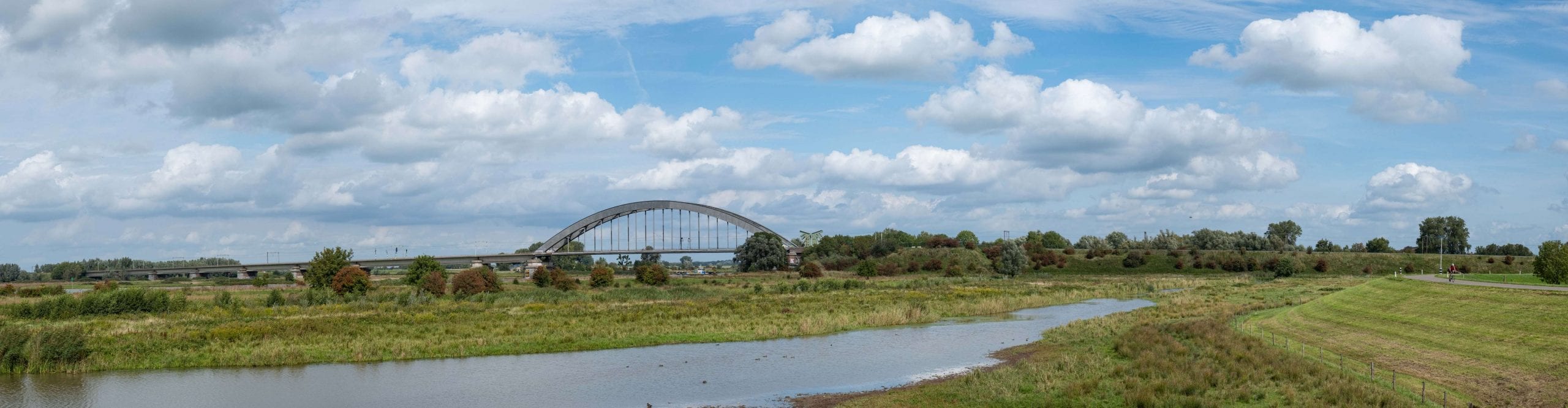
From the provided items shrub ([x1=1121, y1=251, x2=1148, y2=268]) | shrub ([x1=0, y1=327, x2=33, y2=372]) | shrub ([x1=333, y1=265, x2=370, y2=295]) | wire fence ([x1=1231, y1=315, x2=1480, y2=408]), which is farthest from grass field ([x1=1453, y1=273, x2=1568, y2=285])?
shrub ([x1=333, y1=265, x2=370, y2=295])

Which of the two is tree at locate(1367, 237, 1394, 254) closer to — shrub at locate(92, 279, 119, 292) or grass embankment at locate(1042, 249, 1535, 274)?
grass embankment at locate(1042, 249, 1535, 274)

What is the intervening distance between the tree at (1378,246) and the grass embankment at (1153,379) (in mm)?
146007

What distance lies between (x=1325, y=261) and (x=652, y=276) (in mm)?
91473

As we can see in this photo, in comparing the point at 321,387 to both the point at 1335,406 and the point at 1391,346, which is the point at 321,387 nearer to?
the point at 1335,406

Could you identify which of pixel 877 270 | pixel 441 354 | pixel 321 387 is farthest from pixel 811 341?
pixel 877 270

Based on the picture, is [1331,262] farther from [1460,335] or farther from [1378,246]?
[1460,335]

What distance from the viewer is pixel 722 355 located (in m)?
35.1

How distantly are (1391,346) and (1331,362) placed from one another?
4.44 m

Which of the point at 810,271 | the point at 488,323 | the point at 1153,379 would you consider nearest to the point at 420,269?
the point at 810,271

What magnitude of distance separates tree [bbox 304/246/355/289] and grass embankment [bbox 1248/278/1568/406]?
6913 cm

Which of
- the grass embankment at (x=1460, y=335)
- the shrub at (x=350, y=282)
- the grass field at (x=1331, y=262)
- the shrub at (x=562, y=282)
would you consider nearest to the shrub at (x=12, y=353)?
the shrub at (x=350, y=282)

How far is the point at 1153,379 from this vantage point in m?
24.0

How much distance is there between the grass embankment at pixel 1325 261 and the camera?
11694 centimetres

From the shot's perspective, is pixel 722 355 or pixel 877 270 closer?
pixel 722 355
